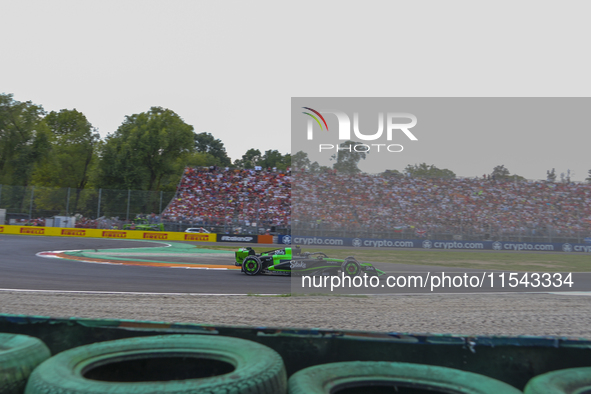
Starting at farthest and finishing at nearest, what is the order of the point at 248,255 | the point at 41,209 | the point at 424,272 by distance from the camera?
the point at 41,209 → the point at 424,272 → the point at 248,255

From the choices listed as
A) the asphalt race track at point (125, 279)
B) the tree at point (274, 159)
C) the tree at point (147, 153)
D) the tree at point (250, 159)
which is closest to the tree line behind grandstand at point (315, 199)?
the tree at point (147, 153)

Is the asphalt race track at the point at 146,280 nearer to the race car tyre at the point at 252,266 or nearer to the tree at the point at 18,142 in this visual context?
the race car tyre at the point at 252,266

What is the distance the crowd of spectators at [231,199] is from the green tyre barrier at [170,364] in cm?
2963

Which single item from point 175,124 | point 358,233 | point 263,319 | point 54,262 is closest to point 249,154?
point 175,124

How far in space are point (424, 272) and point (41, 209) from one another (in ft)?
98.9

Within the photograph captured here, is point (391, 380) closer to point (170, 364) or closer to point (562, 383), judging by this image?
point (562, 383)

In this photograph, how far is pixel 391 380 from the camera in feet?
6.98

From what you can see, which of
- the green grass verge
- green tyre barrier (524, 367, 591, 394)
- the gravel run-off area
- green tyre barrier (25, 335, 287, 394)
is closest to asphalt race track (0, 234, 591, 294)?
the gravel run-off area

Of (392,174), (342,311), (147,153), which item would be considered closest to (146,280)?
(342,311)

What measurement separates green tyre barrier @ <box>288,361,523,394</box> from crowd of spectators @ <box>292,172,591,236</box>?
2745 centimetres

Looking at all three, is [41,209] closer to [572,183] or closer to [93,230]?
[93,230]

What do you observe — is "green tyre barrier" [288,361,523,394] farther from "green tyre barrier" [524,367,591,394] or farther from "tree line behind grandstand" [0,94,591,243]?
"tree line behind grandstand" [0,94,591,243]

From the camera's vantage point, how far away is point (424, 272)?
1364cm

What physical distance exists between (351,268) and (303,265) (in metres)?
1.35
